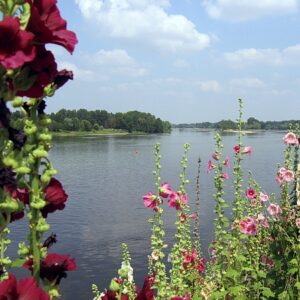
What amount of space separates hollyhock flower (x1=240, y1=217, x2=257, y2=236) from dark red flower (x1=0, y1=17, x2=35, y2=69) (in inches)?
175

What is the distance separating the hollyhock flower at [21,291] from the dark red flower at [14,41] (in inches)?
18.2

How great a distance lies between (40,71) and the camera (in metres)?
1.01

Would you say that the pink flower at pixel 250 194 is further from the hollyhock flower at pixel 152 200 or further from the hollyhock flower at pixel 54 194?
the hollyhock flower at pixel 54 194

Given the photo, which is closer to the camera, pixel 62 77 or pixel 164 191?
pixel 62 77

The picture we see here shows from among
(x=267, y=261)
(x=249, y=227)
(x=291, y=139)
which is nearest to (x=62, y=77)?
(x=249, y=227)

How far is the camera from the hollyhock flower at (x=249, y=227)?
16.5 feet

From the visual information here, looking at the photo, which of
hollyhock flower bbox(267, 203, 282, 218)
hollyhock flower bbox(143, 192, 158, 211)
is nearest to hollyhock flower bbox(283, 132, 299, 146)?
hollyhock flower bbox(267, 203, 282, 218)

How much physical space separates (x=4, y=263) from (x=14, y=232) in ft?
63.1

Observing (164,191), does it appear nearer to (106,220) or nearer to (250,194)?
(250,194)

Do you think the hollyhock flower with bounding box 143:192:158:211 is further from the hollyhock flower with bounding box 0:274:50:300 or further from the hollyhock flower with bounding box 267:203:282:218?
the hollyhock flower with bounding box 0:274:50:300

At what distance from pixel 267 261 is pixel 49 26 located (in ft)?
15.8

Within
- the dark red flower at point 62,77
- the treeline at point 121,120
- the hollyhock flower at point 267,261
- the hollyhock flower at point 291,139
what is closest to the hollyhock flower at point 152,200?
the hollyhock flower at point 267,261

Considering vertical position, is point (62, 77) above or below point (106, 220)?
above

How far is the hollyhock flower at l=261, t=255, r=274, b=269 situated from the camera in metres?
5.20
